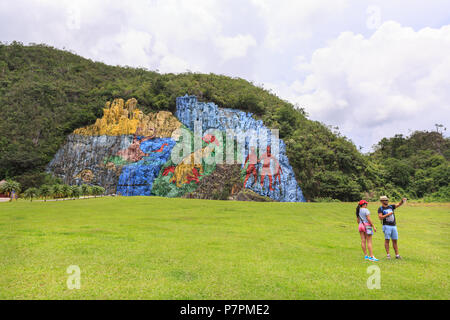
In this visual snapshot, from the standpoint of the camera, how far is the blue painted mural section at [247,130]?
3962 cm

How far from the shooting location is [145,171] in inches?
1746

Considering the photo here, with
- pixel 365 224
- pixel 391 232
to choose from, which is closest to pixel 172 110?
pixel 365 224

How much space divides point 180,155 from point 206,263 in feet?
124

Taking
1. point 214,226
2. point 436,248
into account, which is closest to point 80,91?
point 214,226

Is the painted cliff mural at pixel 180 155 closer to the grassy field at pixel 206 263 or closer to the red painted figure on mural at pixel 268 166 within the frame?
the red painted figure on mural at pixel 268 166

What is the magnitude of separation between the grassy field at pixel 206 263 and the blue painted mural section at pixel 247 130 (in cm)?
2546

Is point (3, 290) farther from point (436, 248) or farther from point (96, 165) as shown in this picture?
point (96, 165)

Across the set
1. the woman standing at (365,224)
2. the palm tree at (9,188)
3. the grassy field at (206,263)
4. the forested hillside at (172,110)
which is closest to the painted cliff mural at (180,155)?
the forested hillside at (172,110)

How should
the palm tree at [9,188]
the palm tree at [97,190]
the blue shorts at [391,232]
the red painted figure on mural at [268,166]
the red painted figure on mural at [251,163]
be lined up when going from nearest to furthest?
1. the blue shorts at [391,232]
2. the palm tree at [9,188]
3. the red painted figure on mural at [268,166]
4. the red painted figure on mural at [251,163]
5. the palm tree at [97,190]

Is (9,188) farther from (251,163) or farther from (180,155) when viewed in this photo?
(251,163)

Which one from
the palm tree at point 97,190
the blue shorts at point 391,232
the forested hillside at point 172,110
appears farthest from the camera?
the forested hillside at point 172,110

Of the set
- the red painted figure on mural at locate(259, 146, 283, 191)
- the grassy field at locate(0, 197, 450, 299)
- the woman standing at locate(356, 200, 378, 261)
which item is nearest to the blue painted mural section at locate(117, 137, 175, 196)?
the red painted figure on mural at locate(259, 146, 283, 191)

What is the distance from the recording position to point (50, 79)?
2596 inches

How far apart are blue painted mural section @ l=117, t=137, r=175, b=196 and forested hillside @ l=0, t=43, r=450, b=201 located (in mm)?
10793
